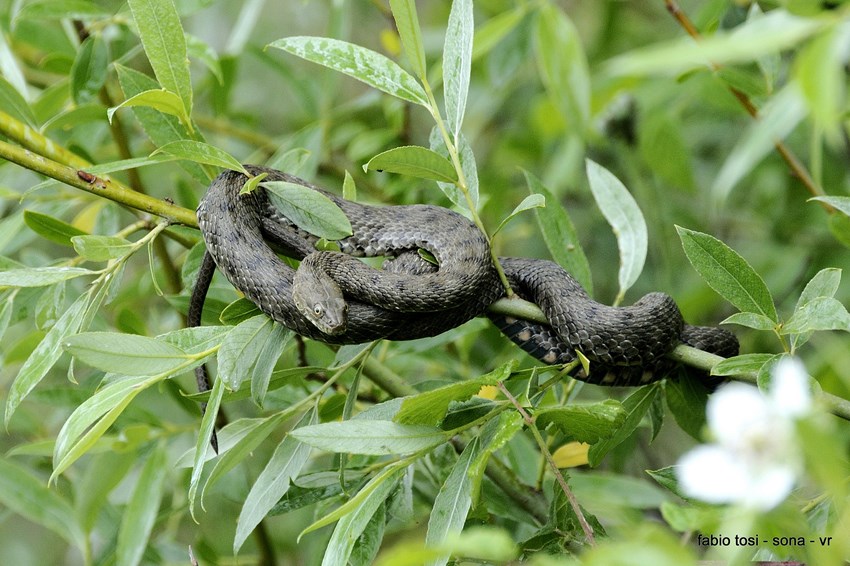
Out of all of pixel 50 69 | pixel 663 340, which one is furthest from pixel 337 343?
pixel 50 69

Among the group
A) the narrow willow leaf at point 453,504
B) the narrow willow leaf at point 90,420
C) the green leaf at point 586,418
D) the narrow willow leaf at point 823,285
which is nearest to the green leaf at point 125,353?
the narrow willow leaf at point 90,420

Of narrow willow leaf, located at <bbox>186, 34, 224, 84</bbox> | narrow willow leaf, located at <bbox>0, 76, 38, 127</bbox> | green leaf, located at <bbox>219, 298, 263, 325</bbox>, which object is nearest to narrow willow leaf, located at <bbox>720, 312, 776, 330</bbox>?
green leaf, located at <bbox>219, 298, 263, 325</bbox>

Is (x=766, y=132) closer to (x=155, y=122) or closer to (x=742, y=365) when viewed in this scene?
(x=742, y=365)

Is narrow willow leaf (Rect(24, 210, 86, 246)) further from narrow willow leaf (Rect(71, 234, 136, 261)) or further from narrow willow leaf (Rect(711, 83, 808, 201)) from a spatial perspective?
narrow willow leaf (Rect(711, 83, 808, 201))

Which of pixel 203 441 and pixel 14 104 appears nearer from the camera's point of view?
pixel 203 441

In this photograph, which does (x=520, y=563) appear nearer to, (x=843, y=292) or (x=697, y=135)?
(x=843, y=292)

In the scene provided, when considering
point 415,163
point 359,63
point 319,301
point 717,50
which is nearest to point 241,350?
point 319,301
